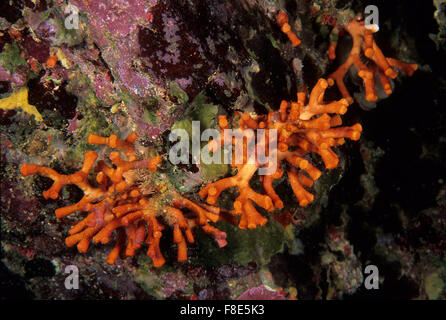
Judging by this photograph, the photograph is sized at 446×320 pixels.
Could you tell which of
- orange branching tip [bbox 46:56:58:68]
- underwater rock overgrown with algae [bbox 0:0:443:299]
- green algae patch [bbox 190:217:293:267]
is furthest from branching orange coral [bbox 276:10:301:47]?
orange branching tip [bbox 46:56:58:68]

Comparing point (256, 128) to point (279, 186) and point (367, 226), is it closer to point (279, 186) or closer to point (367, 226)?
point (279, 186)

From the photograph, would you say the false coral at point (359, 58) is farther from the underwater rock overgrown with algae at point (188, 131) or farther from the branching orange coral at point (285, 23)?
the branching orange coral at point (285, 23)

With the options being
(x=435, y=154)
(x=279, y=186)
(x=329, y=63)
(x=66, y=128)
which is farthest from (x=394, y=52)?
(x=66, y=128)

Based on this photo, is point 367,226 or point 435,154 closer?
point 435,154

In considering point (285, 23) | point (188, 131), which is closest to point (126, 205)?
point (188, 131)

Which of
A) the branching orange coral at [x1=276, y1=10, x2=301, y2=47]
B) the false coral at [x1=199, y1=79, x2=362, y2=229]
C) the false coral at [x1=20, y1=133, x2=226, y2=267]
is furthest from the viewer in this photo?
the branching orange coral at [x1=276, y1=10, x2=301, y2=47]

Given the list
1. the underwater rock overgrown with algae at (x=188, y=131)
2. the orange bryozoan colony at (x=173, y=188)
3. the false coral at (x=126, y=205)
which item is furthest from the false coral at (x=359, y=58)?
the false coral at (x=126, y=205)

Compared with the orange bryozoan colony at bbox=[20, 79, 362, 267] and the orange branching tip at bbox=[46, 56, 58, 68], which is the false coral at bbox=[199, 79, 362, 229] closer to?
the orange bryozoan colony at bbox=[20, 79, 362, 267]
